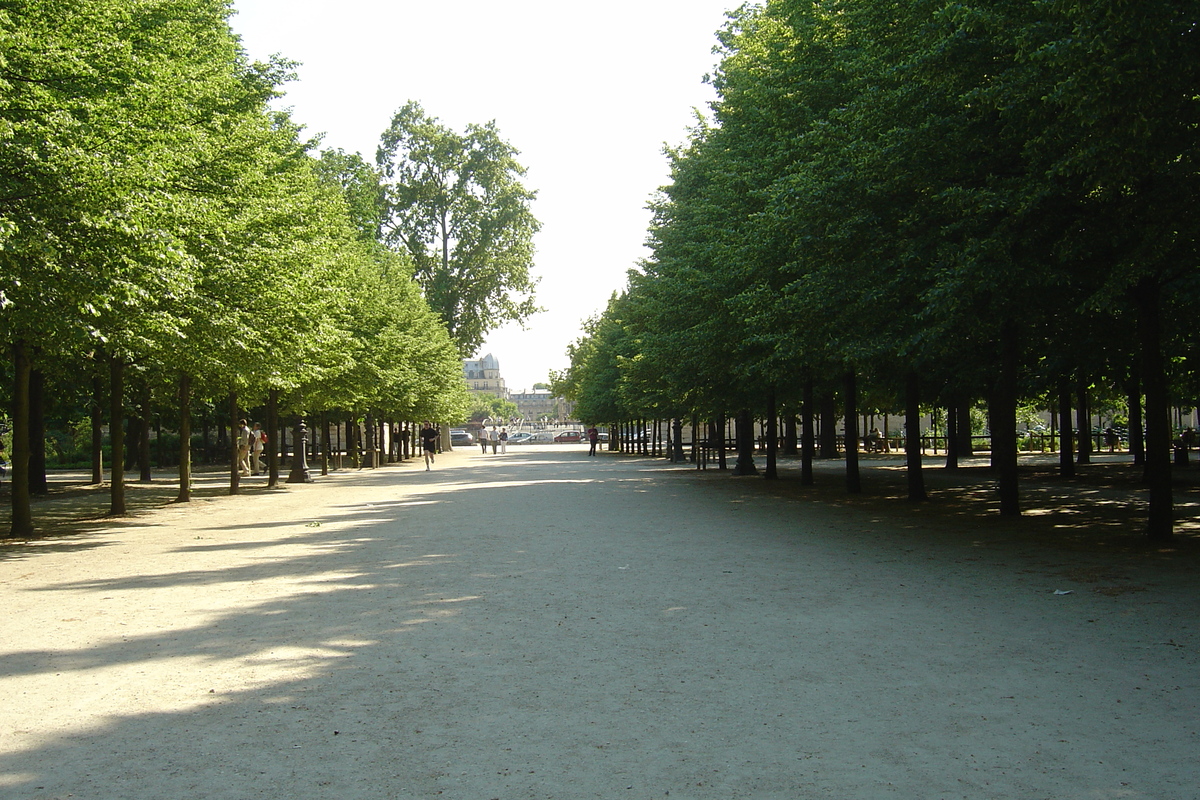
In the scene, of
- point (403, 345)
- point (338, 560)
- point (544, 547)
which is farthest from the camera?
point (403, 345)

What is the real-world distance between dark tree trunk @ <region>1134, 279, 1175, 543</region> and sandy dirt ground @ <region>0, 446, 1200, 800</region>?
1033 mm

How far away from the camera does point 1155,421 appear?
41.3 ft

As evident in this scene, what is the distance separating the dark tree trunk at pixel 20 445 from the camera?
50.9 feet

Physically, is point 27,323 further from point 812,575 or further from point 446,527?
point 812,575

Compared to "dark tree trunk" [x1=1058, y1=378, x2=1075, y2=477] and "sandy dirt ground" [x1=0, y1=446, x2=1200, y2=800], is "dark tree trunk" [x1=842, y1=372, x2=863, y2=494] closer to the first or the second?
"dark tree trunk" [x1=1058, y1=378, x2=1075, y2=477]

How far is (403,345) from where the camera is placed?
38719 mm

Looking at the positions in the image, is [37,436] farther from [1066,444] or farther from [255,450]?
[1066,444]

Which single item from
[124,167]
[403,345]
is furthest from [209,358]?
[403,345]

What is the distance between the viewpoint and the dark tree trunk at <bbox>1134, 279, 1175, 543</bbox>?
12586 millimetres

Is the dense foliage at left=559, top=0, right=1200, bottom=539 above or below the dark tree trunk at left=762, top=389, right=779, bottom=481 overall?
above

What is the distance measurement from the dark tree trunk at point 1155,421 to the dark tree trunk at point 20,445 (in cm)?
1549

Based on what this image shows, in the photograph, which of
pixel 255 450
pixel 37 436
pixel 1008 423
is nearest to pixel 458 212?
pixel 255 450

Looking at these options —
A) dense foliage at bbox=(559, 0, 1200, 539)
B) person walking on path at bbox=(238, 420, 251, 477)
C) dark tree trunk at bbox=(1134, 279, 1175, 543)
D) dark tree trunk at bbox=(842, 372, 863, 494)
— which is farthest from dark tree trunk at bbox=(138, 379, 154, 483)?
dark tree trunk at bbox=(1134, 279, 1175, 543)

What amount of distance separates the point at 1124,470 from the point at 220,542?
2675 centimetres
